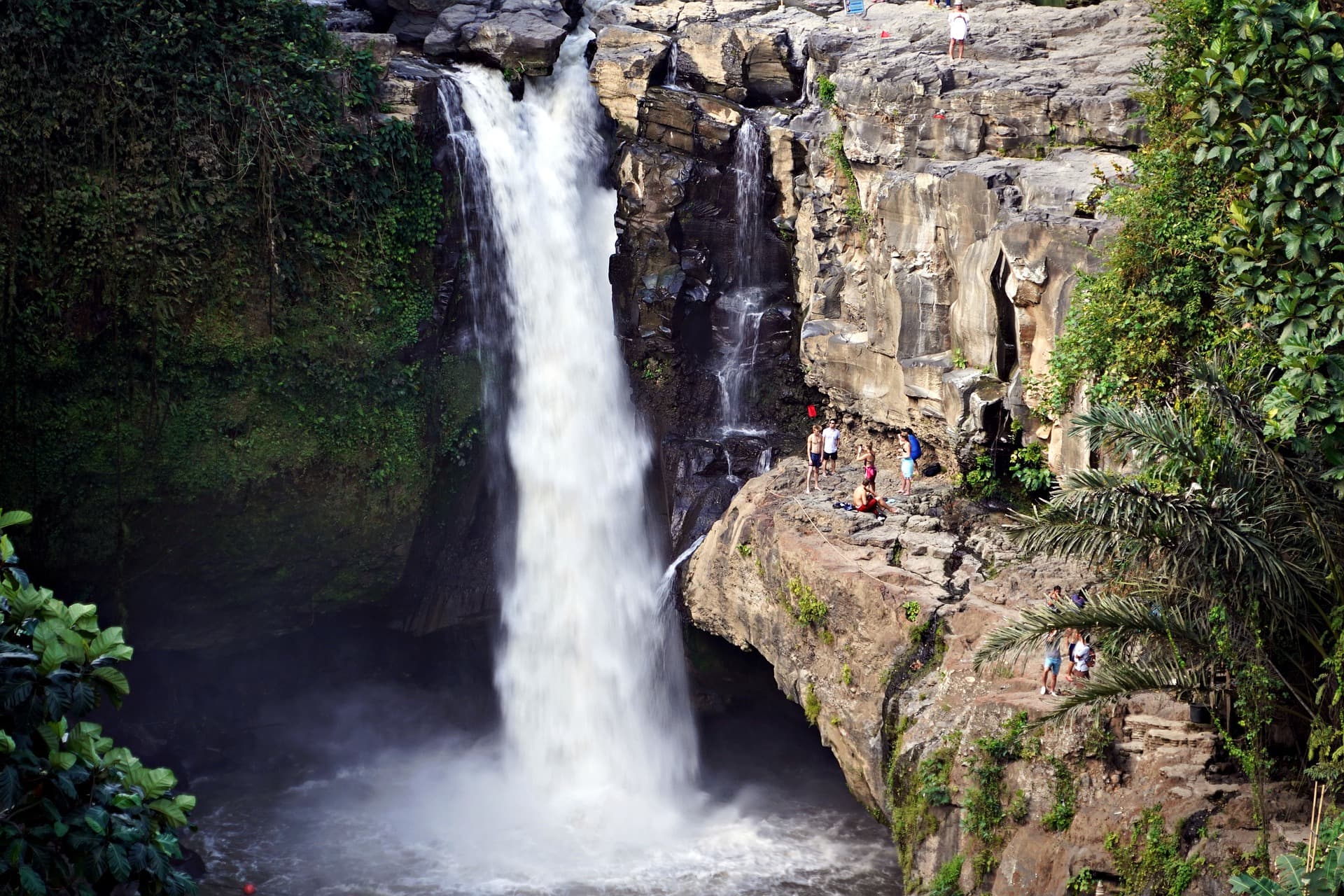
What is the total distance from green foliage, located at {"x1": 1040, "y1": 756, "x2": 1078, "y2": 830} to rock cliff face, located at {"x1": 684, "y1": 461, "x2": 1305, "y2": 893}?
0.02m

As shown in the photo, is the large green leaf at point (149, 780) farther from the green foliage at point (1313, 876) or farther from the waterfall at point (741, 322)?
the waterfall at point (741, 322)

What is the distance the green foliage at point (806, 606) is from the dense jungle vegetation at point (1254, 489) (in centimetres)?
525

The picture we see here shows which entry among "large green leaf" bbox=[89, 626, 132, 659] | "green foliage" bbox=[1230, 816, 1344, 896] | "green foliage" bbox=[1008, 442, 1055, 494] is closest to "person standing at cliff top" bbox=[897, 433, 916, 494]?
"green foliage" bbox=[1008, 442, 1055, 494]

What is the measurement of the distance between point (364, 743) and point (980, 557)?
1233cm

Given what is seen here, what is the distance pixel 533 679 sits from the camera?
2225cm

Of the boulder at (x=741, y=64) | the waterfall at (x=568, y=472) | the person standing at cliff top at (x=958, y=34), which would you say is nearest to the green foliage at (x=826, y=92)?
the boulder at (x=741, y=64)

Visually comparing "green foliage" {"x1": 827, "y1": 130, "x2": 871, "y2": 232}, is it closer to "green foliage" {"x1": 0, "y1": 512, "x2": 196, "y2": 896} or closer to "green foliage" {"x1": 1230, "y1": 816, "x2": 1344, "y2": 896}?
"green foliage" {"x1": 1230, "y1": 816, "x2": 1344, "y2": 896}

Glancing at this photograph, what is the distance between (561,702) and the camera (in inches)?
861

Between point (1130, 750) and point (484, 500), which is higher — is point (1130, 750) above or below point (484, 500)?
below

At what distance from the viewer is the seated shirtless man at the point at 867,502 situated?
1858 cm

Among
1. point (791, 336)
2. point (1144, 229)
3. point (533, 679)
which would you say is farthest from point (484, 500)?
point (1144, 229)

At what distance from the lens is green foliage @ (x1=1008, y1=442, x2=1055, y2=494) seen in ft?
56.5

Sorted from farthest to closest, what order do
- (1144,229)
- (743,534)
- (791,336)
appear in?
1. (791,336)
2. (743,534)
3. (1144,229)

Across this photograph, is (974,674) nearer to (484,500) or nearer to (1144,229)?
(1144,229)
